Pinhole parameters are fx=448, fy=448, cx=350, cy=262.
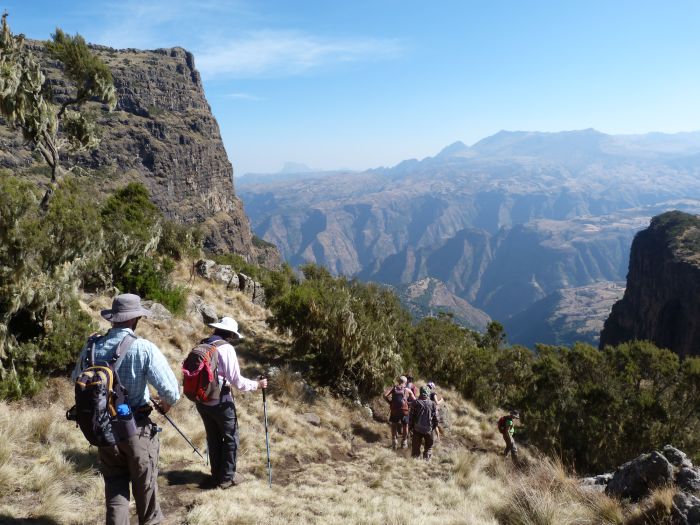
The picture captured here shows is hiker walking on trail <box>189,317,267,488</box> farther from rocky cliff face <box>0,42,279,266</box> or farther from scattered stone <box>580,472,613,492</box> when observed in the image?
rocky cliff face <box>0,42,279,266</box>

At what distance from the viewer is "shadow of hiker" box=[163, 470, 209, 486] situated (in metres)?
6.77

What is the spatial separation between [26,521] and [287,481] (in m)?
4.06

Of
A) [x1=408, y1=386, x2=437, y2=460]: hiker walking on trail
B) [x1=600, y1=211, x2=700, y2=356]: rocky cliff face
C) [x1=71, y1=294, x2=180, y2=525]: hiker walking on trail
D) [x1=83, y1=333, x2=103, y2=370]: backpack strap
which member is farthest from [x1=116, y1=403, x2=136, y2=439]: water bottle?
[x1=600, y1=211, x2=700, y2=356]: rocky cliff face

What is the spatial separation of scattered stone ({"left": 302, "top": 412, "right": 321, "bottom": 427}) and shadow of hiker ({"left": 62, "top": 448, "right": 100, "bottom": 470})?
5978 millimetres

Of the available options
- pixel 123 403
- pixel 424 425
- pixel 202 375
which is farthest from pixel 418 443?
pixel 123 403

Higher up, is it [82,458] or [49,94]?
[49,94]

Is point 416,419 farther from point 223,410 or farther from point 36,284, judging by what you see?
point 36,284

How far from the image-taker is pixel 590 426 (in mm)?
18094

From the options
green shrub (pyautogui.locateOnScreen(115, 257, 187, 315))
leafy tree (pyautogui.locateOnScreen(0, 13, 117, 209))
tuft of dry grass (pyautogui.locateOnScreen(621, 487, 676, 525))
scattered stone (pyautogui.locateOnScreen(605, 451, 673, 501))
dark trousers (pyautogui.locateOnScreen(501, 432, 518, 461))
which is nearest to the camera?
tuft of dry grass (pyautogui.locateOnScreen(621, 487, 676, 525))

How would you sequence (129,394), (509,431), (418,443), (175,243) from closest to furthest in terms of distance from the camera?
(129,394) → (418,443) → (509,431) → (175,243)

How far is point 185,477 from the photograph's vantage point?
6969 mm

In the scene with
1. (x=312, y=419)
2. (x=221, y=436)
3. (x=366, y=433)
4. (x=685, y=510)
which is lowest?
(x=366, y=433)

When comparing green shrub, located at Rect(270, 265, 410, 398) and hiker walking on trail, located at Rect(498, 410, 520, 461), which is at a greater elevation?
green shrub, located at Rect(270, 265, 410, 398)

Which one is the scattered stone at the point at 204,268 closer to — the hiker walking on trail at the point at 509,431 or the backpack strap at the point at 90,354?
the hiker walking on trail at the point at 509,431
